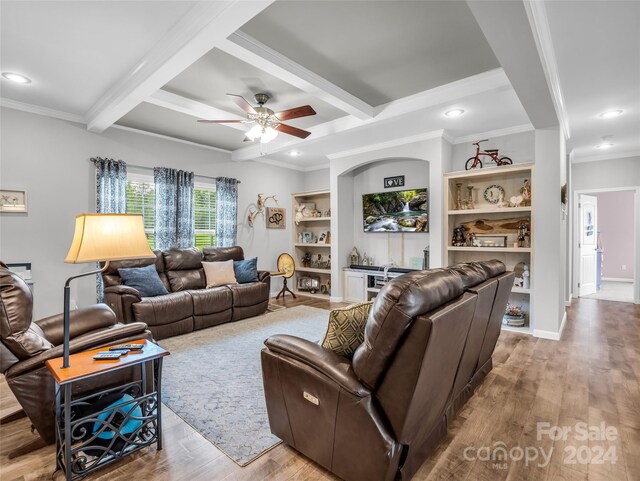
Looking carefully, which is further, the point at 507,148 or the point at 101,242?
the point at 507,148

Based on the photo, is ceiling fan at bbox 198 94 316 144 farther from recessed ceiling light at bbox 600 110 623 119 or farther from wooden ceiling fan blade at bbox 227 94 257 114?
recessed ceiling light at bbox 600 110 623 119

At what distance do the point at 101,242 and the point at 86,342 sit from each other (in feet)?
2.16

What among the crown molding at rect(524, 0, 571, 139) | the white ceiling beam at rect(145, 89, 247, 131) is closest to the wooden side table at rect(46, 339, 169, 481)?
the white ceiling beam at rect(145, 89, 247, 131)

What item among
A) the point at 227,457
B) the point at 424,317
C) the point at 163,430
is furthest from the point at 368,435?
the point at 163,430

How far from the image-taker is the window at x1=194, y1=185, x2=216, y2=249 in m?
5.60

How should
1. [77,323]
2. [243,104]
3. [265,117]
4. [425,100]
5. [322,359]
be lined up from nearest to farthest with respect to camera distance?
[322,359], [77,323], [243,104], [265,117], [425,100]

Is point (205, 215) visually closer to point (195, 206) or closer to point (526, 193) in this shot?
point (195, 206)

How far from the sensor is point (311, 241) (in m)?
7.02

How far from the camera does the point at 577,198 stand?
632 cm

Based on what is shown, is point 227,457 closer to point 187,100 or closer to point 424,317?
point 424,317

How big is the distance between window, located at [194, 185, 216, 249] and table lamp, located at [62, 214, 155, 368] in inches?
151

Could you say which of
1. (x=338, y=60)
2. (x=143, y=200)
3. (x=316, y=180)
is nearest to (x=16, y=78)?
(x=143, y=200)

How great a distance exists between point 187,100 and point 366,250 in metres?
3.89

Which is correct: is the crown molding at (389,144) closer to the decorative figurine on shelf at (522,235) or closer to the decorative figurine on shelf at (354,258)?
the decorative figurine on shelf at (522,235)
